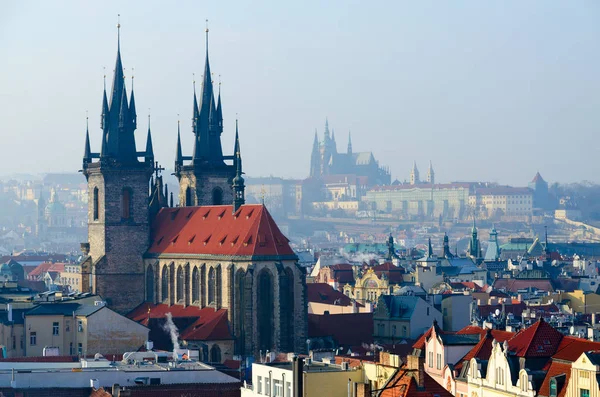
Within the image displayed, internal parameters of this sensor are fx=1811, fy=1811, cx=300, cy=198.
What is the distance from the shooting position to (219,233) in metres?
103

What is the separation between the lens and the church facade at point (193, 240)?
97250 mm

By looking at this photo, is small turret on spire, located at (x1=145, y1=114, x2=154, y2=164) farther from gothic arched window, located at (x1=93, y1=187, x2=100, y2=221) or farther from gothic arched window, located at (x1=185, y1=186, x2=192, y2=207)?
gothic arched window, located at (x1=185, y1=186, x2=192, y2=207)

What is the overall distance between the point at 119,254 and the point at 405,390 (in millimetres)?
69811

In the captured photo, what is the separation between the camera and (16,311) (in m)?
94.6

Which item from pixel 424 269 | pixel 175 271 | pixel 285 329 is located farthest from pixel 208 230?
pixel 424 269

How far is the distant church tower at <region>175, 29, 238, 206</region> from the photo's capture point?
115 m

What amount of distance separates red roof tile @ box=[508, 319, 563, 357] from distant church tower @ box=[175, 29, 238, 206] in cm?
5675

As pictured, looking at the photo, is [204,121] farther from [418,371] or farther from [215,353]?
[418,371]

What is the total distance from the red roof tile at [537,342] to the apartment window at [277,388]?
1045 centimetres

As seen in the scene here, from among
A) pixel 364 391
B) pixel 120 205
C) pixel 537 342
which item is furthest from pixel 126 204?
pixel 364 391

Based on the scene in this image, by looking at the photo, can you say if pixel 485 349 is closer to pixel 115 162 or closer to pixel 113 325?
pixel 113 325

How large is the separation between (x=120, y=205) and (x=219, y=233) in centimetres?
1012

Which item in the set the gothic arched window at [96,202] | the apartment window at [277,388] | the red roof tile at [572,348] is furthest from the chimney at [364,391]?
the gothic arched window at [96,202]

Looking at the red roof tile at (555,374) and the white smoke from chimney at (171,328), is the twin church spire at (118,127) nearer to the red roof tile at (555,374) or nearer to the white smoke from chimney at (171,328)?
the white smoke from chimney at (171,328)
